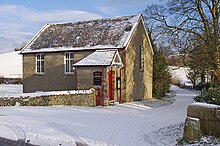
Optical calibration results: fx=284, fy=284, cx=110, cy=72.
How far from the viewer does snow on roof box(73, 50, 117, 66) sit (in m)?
21.9

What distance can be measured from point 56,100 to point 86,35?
33.4 feet

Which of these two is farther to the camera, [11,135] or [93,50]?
[93,50]

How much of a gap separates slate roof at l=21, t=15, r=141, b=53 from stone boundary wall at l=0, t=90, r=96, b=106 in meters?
5.89

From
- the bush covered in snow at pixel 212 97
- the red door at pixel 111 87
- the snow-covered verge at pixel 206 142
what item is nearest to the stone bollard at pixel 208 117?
the snow-covered verge at pixel 206 142

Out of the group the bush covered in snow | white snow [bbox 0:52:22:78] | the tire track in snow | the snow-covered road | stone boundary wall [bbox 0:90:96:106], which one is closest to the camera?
the snow-covered road

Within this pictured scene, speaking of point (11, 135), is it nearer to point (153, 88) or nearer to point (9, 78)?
point (153, 88)

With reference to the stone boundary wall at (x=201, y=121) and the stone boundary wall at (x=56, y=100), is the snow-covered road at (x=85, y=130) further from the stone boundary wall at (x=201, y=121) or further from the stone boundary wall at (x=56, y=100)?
the stone boundary wall at (x=56, y=100)

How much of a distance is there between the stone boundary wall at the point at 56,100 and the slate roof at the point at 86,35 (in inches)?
232

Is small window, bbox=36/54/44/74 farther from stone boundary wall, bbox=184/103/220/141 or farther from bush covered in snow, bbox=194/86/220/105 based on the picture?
stone boundary wall, bbox=184/103/220/141

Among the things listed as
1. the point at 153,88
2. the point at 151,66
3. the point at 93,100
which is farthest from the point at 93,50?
the point at 153,88

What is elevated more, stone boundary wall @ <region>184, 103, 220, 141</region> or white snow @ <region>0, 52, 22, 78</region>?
white snow @ <region>0, 52, 22, 78</region>

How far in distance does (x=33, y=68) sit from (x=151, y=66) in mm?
12542

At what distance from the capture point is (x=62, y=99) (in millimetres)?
19422

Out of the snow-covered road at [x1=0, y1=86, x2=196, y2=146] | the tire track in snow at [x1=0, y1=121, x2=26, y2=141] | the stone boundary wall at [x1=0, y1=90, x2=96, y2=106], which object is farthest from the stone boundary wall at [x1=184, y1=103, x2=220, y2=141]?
the stone boundary wall at [x1=0, y1=90, x2=96, y2=106]
